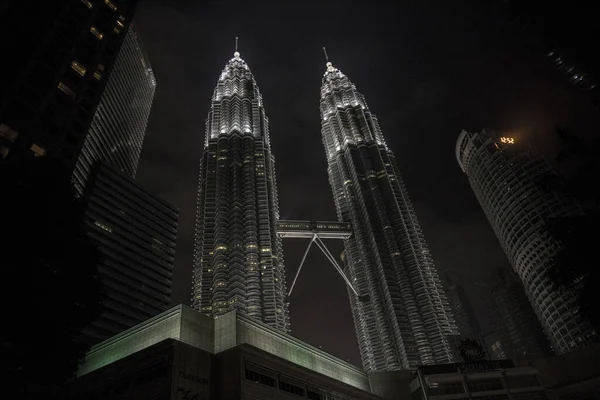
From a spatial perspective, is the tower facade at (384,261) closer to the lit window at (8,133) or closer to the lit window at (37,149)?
the lit window at (37,149)

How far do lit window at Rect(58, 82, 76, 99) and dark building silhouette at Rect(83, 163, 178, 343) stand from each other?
144ft

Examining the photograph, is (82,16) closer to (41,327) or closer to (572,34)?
(41,327)

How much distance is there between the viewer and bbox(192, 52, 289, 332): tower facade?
118188 mm

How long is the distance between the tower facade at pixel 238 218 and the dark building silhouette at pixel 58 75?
59197 mm

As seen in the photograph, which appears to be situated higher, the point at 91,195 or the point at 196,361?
the point at 91,195

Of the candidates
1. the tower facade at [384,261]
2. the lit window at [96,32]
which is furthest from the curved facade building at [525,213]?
→ the lit window at [96,32]

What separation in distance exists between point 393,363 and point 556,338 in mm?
58101

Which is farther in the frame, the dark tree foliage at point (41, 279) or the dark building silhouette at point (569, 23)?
the dark building silhouette at point (569, 23)

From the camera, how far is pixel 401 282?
144 meters

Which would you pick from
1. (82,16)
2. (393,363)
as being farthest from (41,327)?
(393,363)

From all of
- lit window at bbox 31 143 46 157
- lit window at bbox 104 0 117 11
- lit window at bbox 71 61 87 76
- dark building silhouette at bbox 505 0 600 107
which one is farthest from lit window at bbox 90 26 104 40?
dark building silhouette at bbox 505 0 600 107

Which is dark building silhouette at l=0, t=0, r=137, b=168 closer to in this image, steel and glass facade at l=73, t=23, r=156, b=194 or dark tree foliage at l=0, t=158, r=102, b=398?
dark tree foliage at l=0, t=158, r=102, b=398

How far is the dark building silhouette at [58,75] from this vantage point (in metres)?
60.0

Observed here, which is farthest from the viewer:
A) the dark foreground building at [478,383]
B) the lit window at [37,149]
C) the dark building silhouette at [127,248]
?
the dark building silhouette at [127,248]
